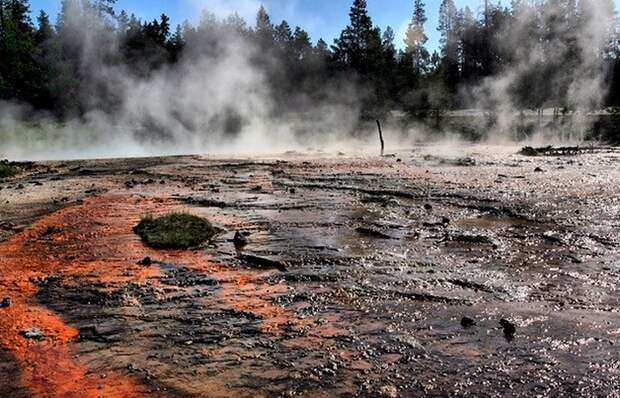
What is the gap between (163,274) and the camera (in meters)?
5.66

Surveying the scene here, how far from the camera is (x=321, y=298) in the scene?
4906 mm

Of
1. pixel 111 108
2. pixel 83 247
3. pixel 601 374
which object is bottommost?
pixel 601 374

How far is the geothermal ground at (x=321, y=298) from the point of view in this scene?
3.54 meters

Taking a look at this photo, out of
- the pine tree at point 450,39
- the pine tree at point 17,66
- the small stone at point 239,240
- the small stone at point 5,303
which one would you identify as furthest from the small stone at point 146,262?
the pine tree at point 450,39

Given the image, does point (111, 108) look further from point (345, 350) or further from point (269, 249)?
point (345, 350)

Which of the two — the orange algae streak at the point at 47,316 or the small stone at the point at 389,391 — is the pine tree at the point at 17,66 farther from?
the small stone at the point at 389,391

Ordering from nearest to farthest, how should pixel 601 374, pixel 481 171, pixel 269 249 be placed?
pixel 601 374
pixel 269 249
pixel 481 171

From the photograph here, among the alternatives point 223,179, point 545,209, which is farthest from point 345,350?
point 223,179

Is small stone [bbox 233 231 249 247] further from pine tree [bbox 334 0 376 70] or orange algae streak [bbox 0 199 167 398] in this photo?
pine tree [bbox 334 0 376 70]

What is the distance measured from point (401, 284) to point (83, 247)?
13.3 ft

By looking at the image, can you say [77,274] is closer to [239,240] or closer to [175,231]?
[175,231]

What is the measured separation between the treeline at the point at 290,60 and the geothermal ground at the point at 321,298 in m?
26.1

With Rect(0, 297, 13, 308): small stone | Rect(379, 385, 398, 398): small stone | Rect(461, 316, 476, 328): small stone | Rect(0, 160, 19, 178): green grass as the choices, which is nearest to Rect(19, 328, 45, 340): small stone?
Rect(0, 297, 13, 308): small stone

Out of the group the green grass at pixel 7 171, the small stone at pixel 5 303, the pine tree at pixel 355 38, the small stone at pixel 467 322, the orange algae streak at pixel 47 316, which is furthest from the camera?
the pine tree at pixel 355 38
